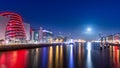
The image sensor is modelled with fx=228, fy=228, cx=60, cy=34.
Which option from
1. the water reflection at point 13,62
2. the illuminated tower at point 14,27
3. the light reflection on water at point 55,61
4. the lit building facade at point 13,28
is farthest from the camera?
the illuminated tower at point 14,27

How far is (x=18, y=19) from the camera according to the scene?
130 meters

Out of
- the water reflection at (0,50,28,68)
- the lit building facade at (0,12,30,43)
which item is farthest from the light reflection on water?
the lit building facade at (0,12,30,43)

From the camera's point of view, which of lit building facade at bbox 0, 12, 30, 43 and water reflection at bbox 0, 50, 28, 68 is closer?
water reflection at bbox 0, 50, 28, 68

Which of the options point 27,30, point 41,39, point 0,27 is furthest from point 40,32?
point 0,27

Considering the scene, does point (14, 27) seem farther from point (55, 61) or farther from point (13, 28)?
point (55, 61)

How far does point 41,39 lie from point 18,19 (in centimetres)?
5142

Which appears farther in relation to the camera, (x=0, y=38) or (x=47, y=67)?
(x=0, y=38)

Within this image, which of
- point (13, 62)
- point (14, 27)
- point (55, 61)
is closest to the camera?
point (13, 62)

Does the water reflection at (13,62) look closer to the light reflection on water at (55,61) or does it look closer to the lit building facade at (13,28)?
the light reflection on water at (55,61)

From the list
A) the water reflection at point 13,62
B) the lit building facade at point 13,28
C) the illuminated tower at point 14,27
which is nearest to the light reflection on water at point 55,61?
the water reflection at point 13,62

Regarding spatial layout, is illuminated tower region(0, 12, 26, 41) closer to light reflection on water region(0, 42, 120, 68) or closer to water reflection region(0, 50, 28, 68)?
light reflection on water region(0, 42, 120, 68)

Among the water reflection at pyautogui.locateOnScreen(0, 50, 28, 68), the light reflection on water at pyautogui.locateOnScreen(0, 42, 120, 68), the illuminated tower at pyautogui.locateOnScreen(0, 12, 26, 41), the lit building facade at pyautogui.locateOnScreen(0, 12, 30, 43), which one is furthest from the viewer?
the illuminated tower at pyautogui.locateOnScreen(0, 12, 26, 41)

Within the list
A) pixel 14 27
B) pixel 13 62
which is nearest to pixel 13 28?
pixel 14 27

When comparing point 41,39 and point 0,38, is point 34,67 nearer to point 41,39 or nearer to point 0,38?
point 0,38
